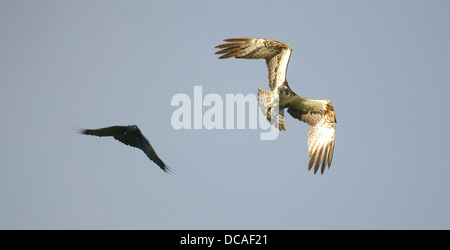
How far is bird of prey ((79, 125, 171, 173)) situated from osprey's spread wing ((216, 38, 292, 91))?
11.5 feet

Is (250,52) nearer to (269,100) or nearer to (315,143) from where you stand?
(269,100)

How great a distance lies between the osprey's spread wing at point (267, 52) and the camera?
21.8 metres

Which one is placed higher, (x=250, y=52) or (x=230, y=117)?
(x=250, y=52)

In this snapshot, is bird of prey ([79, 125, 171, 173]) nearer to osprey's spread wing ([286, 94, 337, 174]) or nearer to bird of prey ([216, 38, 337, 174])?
bird of prey ([216, 38, 337, 174])

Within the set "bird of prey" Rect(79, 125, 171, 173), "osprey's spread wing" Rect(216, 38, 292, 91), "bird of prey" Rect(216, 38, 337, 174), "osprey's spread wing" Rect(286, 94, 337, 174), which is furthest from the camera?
"bird of prey" Rect(79, 125, 171, 173)

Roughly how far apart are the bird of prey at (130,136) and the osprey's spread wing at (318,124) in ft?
14.7

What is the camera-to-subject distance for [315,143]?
68.4 ft

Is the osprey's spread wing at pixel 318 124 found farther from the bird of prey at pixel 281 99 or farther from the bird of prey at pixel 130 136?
the bird of prey at pixel 130 136

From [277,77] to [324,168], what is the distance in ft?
10.5

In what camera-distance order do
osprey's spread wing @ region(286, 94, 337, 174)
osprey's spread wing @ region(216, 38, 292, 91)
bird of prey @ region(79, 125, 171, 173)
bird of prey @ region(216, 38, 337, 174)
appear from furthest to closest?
bird of prey @ region(79, 125, 171, 173)
osprey's spread wing @ region(216, 38, 292, 91)
bird of prey @ region(216, 38, 337, 174)
osprey's spread wing @ region(286, 94, 337, 174)

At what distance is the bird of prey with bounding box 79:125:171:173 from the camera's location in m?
22.6

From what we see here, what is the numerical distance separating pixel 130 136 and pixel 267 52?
480 centimetres

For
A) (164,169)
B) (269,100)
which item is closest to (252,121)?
(269,100)

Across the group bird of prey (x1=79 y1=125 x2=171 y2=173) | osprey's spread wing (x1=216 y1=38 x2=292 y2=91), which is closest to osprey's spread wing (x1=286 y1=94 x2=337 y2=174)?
osprey's spread wing (x1=216 y1=38 x2=292 y2=91)
